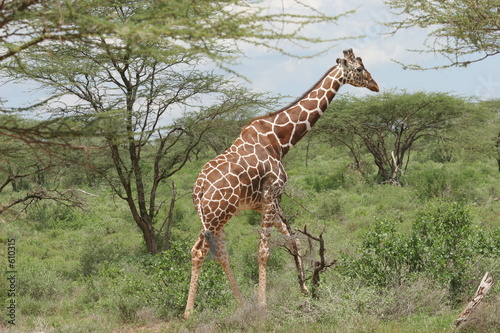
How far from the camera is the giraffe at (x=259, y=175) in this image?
24.4 ft

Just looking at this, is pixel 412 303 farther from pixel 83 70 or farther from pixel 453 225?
pixel 83 70

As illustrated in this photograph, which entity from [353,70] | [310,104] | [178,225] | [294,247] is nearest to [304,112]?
[310,104]

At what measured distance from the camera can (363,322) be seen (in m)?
6.73

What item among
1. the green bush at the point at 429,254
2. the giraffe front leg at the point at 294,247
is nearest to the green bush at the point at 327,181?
the green bush at the point at 429,254

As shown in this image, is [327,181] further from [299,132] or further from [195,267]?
[195,267]

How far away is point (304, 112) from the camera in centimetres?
819

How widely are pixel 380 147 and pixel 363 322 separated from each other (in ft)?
57.2

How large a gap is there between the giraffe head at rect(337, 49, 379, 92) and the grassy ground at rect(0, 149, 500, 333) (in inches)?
72.6

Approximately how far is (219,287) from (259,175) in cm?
179

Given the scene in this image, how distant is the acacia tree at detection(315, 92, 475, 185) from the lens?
21.5 m

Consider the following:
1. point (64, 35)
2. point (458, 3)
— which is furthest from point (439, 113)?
point (64, 35)

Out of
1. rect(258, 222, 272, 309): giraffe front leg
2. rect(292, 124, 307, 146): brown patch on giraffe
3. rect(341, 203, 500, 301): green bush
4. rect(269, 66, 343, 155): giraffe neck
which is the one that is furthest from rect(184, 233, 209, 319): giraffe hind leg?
rect(341, 203, 500, 301): green bush

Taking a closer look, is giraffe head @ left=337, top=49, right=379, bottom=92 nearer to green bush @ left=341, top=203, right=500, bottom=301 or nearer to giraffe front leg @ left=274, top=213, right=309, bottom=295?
green bush @ left=341, top=203, right=500, bottom=301

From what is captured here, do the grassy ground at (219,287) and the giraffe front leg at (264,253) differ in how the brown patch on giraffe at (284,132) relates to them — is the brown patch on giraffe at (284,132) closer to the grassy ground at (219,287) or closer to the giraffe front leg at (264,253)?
the grassy ground at (219,287)
